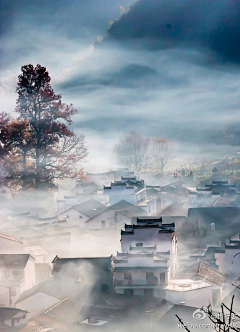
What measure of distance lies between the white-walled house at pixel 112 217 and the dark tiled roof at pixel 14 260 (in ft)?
17.7

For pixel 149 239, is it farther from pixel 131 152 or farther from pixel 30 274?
pixel 131 152

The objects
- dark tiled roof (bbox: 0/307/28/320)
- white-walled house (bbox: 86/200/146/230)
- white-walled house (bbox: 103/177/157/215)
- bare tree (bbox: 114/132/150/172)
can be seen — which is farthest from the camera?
bare tree (bbox: 114/132/150/172)

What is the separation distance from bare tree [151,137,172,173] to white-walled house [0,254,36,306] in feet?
78.6

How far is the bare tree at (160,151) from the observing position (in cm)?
3472

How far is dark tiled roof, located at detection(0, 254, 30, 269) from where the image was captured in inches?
420

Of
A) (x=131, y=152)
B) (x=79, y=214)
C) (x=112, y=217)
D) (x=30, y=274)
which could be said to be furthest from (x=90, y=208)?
(x=131, y=152)

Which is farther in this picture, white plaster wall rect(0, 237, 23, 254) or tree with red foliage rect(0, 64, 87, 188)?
tree with red foliage rect(0, 64, 87, 188)

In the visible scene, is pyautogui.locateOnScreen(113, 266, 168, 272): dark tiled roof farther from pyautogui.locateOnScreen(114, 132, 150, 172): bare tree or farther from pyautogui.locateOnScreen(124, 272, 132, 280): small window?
pyautogui.locateOnScreen(114, 132, 150, 172): bare tree

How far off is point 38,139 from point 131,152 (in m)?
15.3

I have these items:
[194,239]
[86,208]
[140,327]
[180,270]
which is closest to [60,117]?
[86,208]

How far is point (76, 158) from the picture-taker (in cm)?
1686

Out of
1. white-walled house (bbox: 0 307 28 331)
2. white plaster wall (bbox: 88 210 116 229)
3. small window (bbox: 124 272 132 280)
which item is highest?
white plaster wall (bbox: 88 210 116 229)

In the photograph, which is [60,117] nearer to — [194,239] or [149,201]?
[149,201]

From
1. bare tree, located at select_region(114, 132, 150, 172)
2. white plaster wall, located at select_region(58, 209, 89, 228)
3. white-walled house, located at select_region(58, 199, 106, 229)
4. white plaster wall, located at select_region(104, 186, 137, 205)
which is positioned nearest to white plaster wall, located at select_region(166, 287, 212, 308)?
white-walled house, located at select_region(58, 199, 106, 229)
